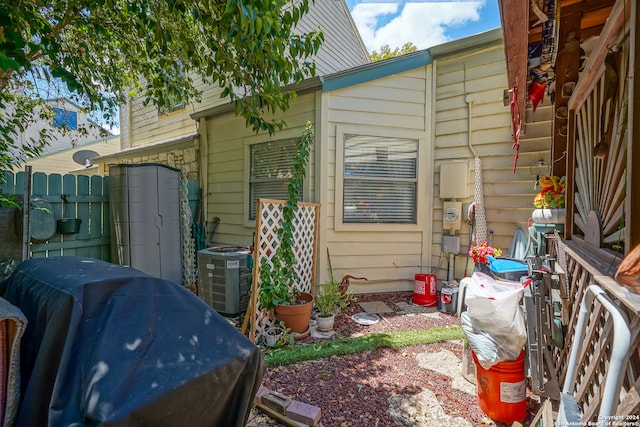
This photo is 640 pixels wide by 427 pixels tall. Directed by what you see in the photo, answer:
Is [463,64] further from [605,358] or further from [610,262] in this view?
[605,358]

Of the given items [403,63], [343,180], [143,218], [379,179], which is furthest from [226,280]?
[403,63]

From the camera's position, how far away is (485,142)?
14.1 feet

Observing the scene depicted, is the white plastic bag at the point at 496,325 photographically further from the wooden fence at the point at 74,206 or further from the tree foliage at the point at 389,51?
the tree foliage at the point at 389,51

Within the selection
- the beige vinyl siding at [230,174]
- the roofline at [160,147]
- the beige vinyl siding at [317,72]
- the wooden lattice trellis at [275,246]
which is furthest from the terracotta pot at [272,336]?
the beige vinyl siding at [317,72]

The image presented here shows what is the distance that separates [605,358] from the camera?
4.15ft

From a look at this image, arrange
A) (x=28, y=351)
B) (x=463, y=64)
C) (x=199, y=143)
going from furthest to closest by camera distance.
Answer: (x=199, y=143), (x=463, y=64), (x=28, y=351)

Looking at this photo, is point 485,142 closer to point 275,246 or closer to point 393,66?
point 393,66

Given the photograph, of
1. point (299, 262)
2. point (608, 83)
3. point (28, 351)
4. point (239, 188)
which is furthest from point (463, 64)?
point (28, 351)

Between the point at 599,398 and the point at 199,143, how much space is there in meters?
6.48

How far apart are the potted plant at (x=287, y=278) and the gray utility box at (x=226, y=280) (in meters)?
0.65

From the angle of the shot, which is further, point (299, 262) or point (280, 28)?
point (299, 262)

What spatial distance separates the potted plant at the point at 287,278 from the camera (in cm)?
332

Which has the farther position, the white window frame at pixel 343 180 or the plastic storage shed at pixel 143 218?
the white window frame at pixel 343 180

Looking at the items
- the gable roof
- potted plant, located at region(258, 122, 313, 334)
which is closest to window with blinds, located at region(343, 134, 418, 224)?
the gable roof
